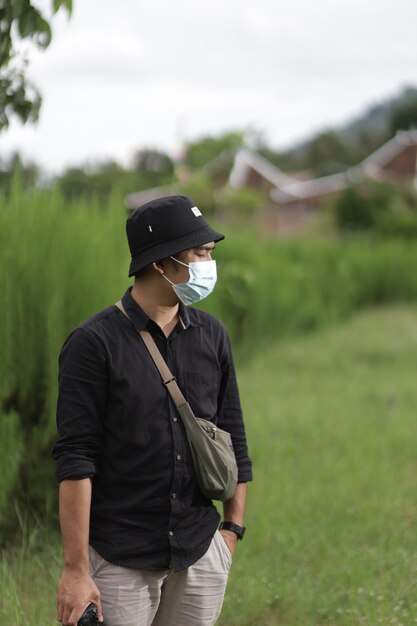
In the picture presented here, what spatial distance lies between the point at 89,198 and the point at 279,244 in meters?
9.57

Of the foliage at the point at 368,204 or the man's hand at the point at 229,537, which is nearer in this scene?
the man's hand at the point at 229,537

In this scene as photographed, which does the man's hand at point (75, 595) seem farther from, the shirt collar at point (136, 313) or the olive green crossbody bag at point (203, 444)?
the shirt collar at point (136, 313)

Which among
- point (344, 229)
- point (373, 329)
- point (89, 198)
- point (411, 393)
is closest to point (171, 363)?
point (89, 198)

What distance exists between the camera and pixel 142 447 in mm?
2283

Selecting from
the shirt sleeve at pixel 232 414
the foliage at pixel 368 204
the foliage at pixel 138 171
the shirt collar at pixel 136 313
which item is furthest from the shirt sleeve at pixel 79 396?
the foliage at pixel 138 171

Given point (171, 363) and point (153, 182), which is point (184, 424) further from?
point (153, 182)

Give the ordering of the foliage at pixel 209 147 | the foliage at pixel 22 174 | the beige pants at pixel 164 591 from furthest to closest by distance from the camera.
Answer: the foliage at pixel 209 147 → the foliage at pixel 22 174 → the beige pants at pixel 164 591

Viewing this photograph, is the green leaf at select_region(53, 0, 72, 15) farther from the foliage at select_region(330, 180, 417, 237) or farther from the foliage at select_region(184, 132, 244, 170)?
the foliage at select_region(184, 132, 244, 170)

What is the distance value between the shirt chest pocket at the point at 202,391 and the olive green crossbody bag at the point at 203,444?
0.03 metres

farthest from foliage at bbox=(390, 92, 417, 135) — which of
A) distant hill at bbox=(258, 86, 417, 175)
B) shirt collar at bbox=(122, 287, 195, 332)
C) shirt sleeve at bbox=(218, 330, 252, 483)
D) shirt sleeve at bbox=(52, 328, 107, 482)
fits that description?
shirt sleeve at bbox=(52, 328, 107, 482)

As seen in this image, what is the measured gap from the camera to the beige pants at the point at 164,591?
2279 millimetres

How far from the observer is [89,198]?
5.68 m

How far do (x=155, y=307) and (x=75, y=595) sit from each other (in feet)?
2.46

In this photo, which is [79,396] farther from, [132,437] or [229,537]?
[229,537]
